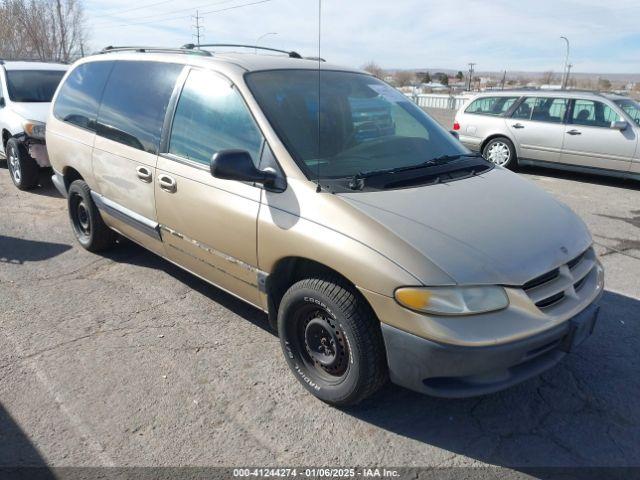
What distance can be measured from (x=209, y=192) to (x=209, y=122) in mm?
486

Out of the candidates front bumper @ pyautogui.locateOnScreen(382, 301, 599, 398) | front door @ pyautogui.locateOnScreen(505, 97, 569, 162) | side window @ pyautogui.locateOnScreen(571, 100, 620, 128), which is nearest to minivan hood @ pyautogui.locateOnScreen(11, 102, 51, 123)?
front bumper @ pyautogui.locateOnScreen(382, 301, 599, 398)

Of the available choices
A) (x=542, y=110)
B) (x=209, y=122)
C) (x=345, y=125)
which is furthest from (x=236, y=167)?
(x=542, y=110)

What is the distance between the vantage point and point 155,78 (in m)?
3.85

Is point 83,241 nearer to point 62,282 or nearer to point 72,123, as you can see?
point 62,282

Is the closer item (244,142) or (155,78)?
(244,142)

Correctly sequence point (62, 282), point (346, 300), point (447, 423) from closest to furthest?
point (346, 300) → point (447, 423) → point (62, 282)

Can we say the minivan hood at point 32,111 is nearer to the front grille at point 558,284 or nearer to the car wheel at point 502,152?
the front grille at point 558,284

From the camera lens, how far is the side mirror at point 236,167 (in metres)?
2.72

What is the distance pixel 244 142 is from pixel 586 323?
2.16m

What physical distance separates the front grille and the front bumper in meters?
0.13

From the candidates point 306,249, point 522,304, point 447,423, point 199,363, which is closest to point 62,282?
point 199,363

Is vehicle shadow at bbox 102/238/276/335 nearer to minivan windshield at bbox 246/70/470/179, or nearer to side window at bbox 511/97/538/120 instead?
minivan windshield at bbox 246/70/470/179

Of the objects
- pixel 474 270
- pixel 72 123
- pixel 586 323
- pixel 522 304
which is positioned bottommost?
pixel 586 323

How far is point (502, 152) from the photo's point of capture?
32.5 feet
